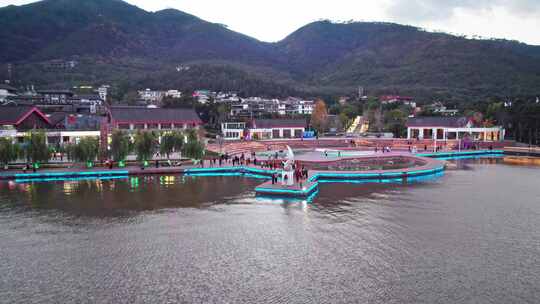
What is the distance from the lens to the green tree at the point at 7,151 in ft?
141

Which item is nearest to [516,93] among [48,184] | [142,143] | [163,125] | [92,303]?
[163,125]

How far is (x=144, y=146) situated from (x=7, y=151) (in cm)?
1266

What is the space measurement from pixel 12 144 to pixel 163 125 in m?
21.8

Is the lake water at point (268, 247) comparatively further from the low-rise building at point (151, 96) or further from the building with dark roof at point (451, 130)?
the low-rise building at point (151, 96)

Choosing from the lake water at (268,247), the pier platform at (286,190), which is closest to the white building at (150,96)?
the lake water at (268,247)

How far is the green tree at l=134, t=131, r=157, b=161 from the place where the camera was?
46.3 meters

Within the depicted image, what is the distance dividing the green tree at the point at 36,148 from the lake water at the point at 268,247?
31.0 ft

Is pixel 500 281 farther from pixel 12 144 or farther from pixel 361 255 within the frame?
pixel 12 144

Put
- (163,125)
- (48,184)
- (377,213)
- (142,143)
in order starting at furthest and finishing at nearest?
(163,125), (142,143), (48,184), (377,213)

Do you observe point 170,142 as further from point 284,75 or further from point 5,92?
point 284,75

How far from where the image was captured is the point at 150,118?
61688mm

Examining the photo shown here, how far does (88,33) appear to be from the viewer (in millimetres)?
198750

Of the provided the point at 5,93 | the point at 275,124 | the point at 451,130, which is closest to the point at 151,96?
the point at 5,93

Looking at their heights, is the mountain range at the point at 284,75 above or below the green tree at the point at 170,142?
above
